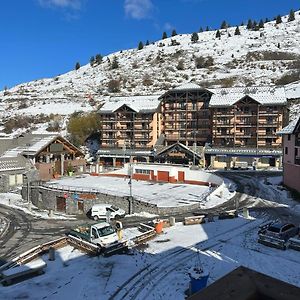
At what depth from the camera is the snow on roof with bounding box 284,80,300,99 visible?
328 feet

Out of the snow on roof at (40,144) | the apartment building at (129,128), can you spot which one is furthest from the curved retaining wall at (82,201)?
the apartment building at (129,128)

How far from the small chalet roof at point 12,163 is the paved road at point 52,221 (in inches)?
459

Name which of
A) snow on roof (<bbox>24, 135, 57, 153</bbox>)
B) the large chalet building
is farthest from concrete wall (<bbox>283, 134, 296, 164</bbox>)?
snow on roof (<bbox>24, 135, 57, 153</bbox>)

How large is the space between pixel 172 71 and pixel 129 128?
60.2 meters

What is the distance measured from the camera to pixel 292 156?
161 feet

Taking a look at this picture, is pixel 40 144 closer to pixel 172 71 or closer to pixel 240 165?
pixel 240 165

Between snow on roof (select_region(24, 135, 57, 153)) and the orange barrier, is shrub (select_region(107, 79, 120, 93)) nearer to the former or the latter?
snow on roof (select_region(24, 135, 57, 153))

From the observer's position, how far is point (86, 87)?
142 m

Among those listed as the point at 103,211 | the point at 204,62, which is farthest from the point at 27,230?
the point at 204,62

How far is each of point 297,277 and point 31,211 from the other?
34.4m

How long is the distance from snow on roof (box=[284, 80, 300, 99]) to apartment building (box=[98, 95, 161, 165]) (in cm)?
3896

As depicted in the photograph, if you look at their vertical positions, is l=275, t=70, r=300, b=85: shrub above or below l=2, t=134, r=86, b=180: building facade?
above

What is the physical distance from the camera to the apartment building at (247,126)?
7575 cm

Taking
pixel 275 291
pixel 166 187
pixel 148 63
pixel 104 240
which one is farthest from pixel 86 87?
pixel 275 291
